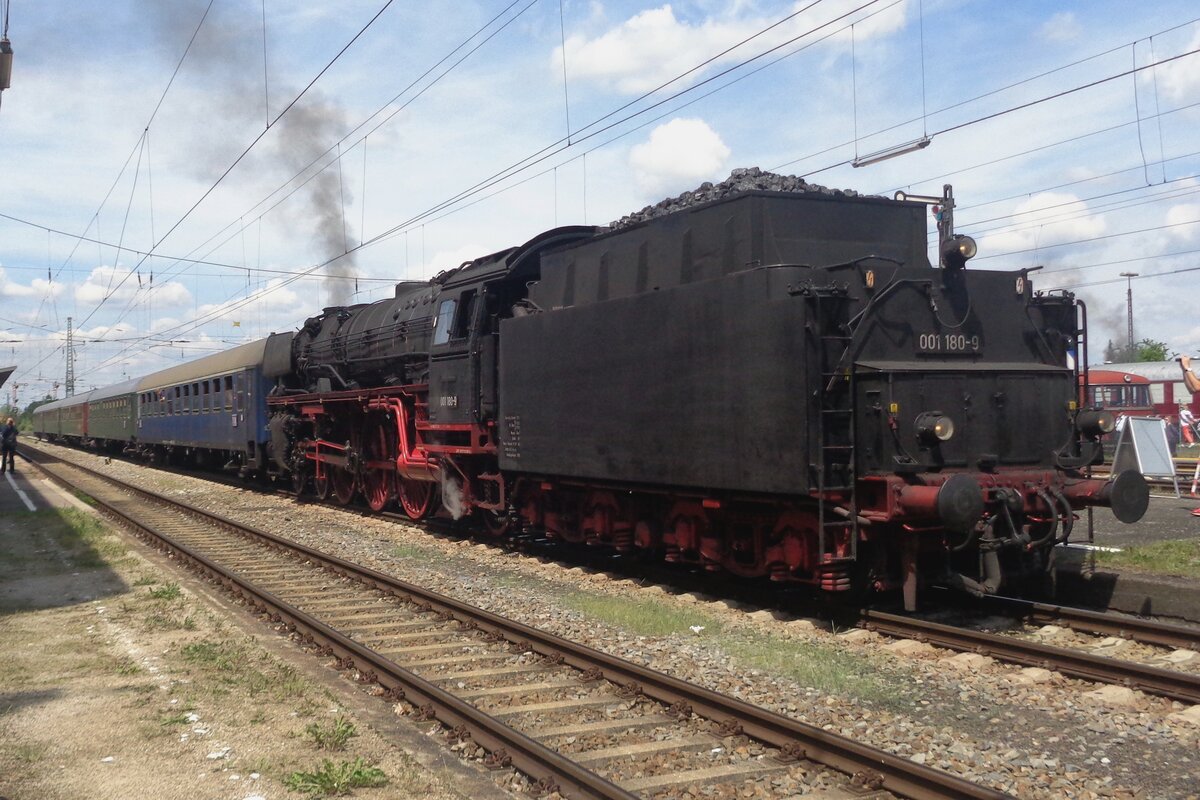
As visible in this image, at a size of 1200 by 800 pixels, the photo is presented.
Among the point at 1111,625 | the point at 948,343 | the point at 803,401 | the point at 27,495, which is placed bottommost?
the point at 1111,625

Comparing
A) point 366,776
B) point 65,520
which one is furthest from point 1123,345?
point 366,776

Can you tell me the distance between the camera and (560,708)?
5.36 metres

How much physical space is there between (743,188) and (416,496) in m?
7.79

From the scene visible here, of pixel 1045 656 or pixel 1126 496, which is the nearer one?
pixel 1045 656

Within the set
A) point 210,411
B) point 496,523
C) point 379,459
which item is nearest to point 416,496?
point 379,459

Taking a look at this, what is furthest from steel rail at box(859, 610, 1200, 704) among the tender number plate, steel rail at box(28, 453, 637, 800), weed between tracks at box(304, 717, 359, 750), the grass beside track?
weed between tracks at box(304, 717, 359, 750)

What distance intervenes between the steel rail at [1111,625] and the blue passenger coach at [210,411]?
15576 millimetres

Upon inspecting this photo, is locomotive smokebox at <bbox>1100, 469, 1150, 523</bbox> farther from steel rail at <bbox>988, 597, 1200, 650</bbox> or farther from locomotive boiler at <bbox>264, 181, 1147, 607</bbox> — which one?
steel rail at <bbox>988, 597, 1200, 650</bbox>

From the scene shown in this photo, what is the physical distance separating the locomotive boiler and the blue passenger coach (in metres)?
11.1

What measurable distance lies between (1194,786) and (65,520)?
15.6m

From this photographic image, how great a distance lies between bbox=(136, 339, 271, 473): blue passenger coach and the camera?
1969cm

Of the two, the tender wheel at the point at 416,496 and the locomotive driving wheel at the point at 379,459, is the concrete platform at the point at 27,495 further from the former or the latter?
the tender wheel at the point at 416,496

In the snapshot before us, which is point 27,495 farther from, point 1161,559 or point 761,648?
point 1161,559

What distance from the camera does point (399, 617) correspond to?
793cm
